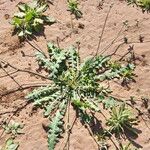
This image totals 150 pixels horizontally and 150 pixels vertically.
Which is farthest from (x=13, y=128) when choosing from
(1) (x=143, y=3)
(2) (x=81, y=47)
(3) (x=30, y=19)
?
(1) (x=143, y=3)

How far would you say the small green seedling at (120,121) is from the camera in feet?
16.8

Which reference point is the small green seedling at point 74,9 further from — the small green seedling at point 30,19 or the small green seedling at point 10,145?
the small green seedling at point 10,145

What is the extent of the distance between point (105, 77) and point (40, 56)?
3.32ft

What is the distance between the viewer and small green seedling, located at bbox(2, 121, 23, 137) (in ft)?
16.4

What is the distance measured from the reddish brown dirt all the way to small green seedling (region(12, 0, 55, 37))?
5.1 inches

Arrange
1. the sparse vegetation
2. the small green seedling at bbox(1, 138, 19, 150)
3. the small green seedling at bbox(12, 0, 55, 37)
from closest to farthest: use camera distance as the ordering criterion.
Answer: the small green seedling at bbox(1, 138, 19, 150)
the small green seedling at bbox(12, 0, 55, 37)
the sparse vegetation

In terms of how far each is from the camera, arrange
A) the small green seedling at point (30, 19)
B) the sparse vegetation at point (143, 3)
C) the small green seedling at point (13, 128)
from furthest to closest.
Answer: the sparse vegetation at point (143, 3), the small green seedling at point (30, 19), the small green seedling at point (13, 128)

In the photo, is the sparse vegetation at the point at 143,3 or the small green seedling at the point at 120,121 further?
the sparse vegetation at the point at 143,3

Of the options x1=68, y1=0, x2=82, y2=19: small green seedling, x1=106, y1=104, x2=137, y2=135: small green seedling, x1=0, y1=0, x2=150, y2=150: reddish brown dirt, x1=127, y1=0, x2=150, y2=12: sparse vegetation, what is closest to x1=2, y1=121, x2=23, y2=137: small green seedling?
x1=0, y1=0, x2=150, y2=150: reddish brown dirt

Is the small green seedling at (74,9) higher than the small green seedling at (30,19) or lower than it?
higher

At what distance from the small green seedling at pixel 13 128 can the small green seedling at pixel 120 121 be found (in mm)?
1203

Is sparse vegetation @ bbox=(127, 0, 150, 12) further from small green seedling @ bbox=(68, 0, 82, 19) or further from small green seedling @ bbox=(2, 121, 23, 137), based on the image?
small green seedling @ bbox=(2, 121, 23, 137)

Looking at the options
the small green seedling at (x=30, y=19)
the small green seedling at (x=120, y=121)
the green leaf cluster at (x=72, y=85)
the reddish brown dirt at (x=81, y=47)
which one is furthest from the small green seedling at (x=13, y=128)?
the small green seedling at (x=30, y=19)

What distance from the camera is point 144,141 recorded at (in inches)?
200
